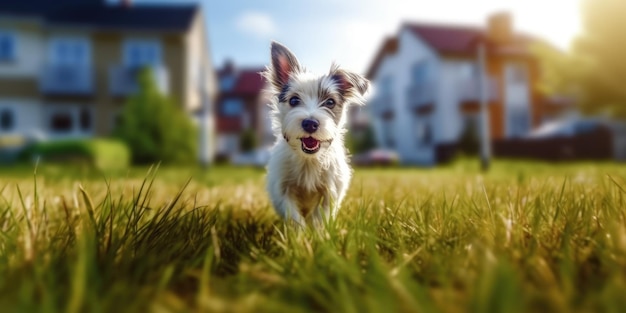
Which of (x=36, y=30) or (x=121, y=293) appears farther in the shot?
(x=36, y=30)

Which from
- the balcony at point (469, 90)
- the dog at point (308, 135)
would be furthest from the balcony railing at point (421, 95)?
the dog at point (308, 135)

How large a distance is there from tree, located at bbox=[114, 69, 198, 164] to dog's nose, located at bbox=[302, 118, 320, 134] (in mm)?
19984

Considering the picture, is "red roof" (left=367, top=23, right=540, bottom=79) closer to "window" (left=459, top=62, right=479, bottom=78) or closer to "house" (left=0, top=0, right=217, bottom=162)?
"window" (left=459, top=62, right=479, bottom=78)

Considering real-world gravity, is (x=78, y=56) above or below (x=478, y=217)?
above

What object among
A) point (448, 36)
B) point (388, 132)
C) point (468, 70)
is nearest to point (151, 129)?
point (468, 70)

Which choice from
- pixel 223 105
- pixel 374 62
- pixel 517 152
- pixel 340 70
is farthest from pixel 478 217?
pixel 223 105

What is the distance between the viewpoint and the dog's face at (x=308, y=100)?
3250 millimetres

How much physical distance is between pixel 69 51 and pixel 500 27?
28.1 meters

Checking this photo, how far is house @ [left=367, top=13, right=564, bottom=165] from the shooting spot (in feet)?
107

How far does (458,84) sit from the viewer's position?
3234 centimetres

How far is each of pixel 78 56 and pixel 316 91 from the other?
31569mm

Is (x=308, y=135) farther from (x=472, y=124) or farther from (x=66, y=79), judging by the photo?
(x=66, y=79)

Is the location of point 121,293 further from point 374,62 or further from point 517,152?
point 374,62

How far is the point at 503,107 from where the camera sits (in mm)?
34500
